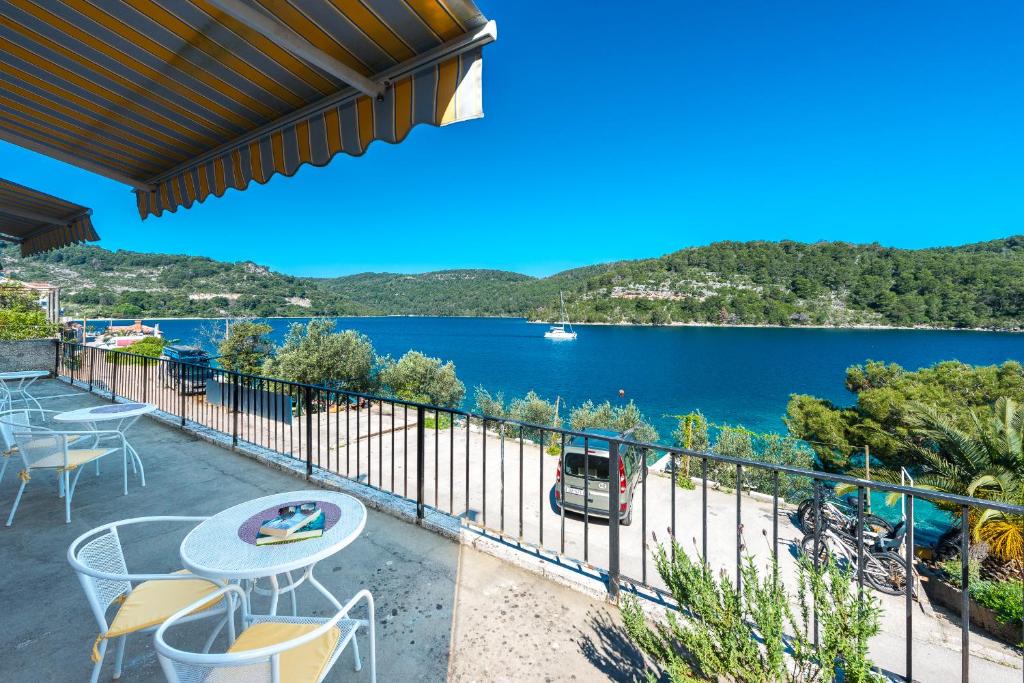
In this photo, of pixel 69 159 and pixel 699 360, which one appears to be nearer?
pixel 69 159

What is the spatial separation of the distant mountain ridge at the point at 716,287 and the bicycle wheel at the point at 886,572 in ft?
240

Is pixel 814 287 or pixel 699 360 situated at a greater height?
pixel 814 287

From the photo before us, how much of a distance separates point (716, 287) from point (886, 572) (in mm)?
83404

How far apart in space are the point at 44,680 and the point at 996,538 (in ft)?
35.6

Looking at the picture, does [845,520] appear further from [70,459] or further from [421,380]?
[421,380]

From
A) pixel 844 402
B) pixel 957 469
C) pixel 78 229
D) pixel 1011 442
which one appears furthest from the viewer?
pixel 844 402

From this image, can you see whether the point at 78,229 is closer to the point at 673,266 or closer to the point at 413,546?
the point at 413,546

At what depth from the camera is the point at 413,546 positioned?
2785 mm

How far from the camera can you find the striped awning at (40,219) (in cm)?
431

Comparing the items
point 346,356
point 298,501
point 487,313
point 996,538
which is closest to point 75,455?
point 298,501

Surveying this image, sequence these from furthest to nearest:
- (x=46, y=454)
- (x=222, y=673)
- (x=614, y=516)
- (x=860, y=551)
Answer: (x=46, y=454) < (x=614, y=516) < (x=860, y=551) < (x=222, y=673)

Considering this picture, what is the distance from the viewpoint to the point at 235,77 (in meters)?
2.31

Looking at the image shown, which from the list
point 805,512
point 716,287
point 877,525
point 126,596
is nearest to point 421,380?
point 805,512

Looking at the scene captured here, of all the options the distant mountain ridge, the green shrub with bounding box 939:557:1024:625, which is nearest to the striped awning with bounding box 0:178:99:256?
the green shrub with bounding box 939:557:1024:625
